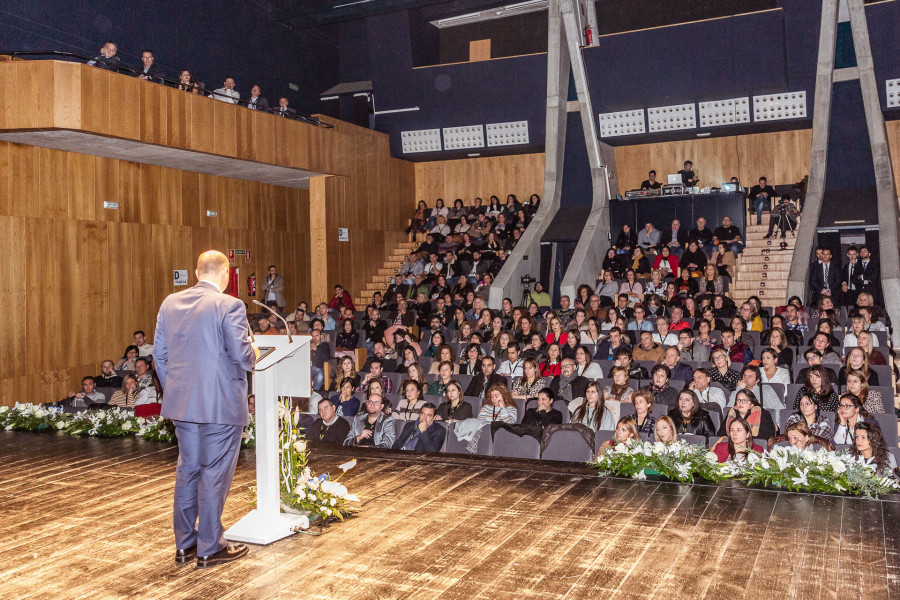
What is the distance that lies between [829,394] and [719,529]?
2.70 meters

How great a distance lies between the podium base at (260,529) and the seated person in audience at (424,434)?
2.23 meters

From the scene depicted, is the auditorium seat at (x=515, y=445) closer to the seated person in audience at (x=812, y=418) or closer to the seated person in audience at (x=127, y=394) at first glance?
the seated person in audience at (x=812, y=418)

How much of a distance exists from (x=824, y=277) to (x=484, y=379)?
5.29 metres

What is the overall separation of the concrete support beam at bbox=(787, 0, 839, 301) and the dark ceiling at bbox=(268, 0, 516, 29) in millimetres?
5283

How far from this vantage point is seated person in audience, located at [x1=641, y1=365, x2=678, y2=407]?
6020 millimetres

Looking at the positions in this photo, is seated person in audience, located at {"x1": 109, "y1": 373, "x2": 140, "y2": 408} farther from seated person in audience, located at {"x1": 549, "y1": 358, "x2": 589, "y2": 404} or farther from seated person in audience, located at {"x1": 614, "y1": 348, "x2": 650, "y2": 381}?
seated person in audience, located at {"x1": 614, "y1": 348, "x2": 650, "y2": 381}

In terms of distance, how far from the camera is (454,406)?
621 cm

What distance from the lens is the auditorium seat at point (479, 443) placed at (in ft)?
17.9

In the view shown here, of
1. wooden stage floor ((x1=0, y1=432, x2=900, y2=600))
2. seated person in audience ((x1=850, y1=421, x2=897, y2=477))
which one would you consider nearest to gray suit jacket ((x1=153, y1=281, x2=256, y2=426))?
wooden stage floor ((x1=0, y1=432, x2=900, y2=600))

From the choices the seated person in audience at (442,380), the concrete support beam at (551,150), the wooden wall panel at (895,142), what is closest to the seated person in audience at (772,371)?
the seated person in audience at (442,380)

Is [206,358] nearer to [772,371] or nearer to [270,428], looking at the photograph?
[270,428]

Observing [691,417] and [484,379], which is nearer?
[691,417]

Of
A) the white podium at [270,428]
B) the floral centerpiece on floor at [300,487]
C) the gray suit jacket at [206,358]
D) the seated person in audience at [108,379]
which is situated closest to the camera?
the gray suit jacket at [206,358]

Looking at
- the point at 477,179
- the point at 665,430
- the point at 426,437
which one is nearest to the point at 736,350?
the point at 665,430
